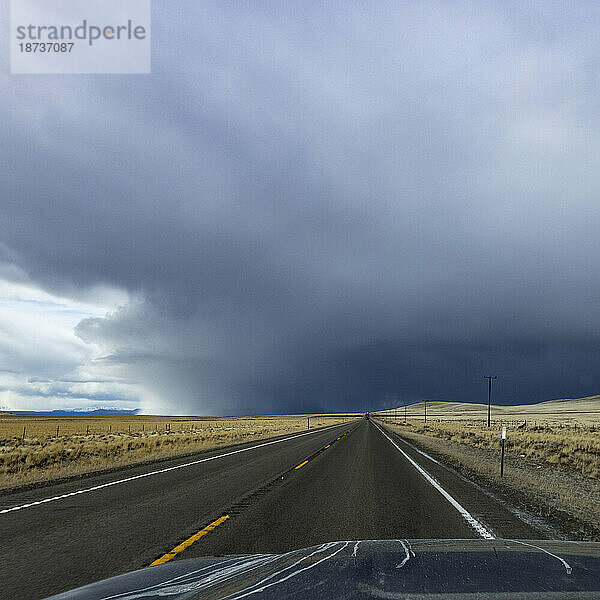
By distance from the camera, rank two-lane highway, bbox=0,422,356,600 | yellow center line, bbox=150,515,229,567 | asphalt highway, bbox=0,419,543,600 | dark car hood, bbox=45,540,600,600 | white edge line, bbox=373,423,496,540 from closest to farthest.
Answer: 1. dark car hood, bbox=45,540,600,600
2. two-lane highway, bbox=0,422,356,600
3. yellow center line, bbox=150,515,229,567
4. asphalt highway, bbox=0,419,543,600
5. white edge line, bbox=373,423,496,540

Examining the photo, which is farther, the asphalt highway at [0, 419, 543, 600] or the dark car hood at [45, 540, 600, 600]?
the asphalt highway at [0, 419, 543, 600]

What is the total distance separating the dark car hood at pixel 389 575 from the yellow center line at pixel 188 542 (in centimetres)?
202

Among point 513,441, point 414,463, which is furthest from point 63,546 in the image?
point 513,441

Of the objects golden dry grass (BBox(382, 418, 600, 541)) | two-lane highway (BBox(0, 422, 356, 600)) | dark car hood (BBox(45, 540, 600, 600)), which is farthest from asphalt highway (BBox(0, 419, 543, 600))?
dark car hood (BBox(45, 540, 600, 600))

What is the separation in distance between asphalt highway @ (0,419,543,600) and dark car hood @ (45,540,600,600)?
7.46ft

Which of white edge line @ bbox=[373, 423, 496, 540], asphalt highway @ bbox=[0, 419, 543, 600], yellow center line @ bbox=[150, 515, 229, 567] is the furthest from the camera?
white edge line @ bbox=[373, 423, 496, 540]

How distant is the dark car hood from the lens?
7.81 feet

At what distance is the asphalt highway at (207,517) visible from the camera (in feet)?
17.9

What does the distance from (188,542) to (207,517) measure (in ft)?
5.27

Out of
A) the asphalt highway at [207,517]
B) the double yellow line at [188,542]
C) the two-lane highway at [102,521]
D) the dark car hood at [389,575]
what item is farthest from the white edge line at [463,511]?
the two-lane highway at [102,521]

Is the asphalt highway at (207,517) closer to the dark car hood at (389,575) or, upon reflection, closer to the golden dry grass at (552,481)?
the golden dry grass at (552,481)

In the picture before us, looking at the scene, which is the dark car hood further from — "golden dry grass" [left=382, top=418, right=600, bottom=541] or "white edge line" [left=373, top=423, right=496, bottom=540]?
"golden dry grass" [left=382, top=418, right=600, bottom=541]

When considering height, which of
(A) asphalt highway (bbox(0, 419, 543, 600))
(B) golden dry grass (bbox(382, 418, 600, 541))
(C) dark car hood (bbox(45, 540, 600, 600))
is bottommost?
(B) golden dry grass (bbox(382, 418, 600, 541))

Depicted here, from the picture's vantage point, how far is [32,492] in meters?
10.2
